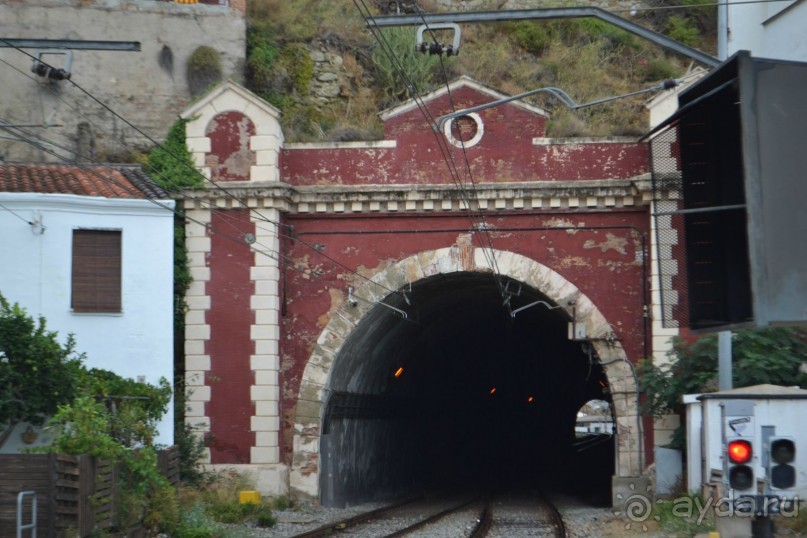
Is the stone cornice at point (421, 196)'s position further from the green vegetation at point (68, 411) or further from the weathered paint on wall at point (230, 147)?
the green vegetation at point (68, 411)

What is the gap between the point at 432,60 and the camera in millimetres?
33312

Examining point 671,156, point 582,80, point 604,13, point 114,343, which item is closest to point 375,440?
point 114,343

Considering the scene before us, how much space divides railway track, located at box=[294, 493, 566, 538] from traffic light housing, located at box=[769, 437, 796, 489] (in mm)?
10520

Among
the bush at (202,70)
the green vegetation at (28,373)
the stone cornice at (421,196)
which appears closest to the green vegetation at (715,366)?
the stone cornice at (421,196)

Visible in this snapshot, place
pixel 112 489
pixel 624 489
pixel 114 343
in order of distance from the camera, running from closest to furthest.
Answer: pixel 112 489, pixel 114 343, pixel 624 489

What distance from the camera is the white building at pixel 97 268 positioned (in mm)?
18562

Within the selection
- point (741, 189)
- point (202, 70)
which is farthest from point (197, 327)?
point (741, 189)

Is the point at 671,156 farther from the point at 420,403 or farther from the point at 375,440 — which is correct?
the point at 420,403

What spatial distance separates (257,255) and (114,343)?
140 inches

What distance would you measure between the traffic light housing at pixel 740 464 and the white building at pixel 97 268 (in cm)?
1268

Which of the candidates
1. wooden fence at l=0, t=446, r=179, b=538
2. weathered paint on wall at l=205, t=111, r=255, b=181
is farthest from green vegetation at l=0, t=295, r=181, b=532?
weathered paint on wall at l=205, t=111, r=255, b=181

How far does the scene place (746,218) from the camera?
7016mm

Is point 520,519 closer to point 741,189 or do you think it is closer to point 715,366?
point 715,366

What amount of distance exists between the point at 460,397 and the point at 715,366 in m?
18.9
